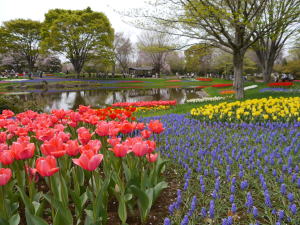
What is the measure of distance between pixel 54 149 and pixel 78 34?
40558 mm

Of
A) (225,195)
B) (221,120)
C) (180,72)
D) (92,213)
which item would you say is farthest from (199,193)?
(180,72)

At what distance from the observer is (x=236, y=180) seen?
3053mm

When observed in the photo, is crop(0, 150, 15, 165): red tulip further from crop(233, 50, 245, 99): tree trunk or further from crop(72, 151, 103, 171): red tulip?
crop(233, 50, 245, 99): tree trunk

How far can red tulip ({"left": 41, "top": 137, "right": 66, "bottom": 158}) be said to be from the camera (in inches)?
74.8

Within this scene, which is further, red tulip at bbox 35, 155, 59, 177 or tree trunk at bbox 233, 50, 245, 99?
tree trunk at bbox 233, 50, 245, 99

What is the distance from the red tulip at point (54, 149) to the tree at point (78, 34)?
3870cm

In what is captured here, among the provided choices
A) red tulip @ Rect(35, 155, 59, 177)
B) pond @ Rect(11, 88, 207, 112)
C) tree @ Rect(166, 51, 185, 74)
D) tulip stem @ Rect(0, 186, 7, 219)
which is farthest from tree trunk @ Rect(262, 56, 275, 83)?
tree @ Rect(166, 51, 185, 74)

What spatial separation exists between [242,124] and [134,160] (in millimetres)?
3780

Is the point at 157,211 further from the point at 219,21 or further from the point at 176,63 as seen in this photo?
the point at 176,63

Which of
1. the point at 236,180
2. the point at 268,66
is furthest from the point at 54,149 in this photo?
the point at 268,66

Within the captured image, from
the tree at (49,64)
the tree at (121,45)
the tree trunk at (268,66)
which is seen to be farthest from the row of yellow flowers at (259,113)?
the tree at (49,64)

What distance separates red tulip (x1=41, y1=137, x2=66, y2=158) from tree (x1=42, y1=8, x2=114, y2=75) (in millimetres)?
38703

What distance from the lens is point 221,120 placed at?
6418 mm

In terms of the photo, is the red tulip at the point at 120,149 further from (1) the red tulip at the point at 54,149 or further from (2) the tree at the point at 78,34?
(2) the tree at the point at 78,34
